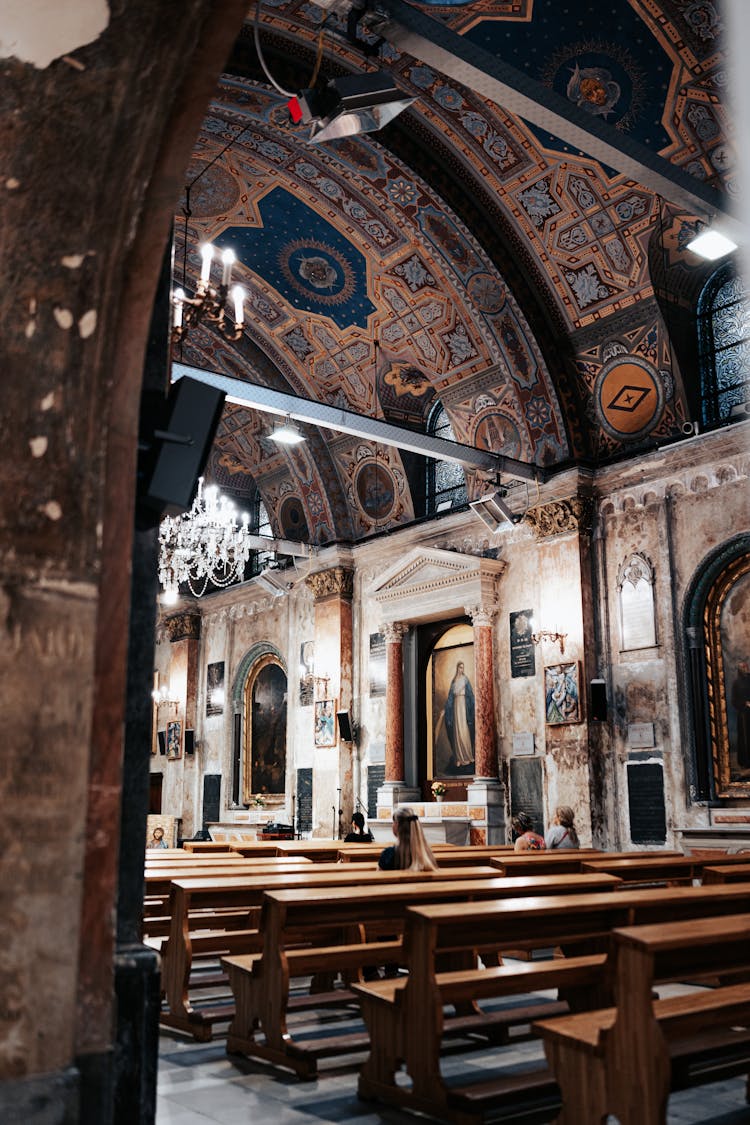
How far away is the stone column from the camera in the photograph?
561 inches

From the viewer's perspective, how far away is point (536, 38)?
36.9 ft

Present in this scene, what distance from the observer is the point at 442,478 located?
17.1 meters

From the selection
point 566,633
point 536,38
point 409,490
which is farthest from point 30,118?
point 409,490

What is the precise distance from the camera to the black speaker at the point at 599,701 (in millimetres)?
12984

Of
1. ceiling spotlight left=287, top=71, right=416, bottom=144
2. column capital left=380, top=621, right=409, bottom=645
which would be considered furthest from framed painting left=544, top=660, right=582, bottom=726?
ceiling spotlight left=287, top=71, right=416, bottom=144

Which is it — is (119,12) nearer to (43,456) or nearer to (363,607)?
(43,456)

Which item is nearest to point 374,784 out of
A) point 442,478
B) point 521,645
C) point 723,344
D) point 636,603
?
point 521,645

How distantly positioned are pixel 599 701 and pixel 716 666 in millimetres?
1563

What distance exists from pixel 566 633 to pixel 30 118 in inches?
450

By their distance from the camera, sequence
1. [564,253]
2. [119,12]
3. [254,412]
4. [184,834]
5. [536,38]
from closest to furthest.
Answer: [119,12]
[536,38]
[564,253]
[254,412]
[184,834]

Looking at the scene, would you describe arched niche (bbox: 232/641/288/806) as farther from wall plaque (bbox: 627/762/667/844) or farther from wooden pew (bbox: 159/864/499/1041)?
wooden pew (bbox: 159/864/499/1041)

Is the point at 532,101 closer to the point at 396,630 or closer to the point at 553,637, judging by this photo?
the point at 553,637

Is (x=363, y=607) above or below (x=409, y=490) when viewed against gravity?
below

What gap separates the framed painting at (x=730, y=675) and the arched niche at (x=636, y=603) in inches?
31.6
